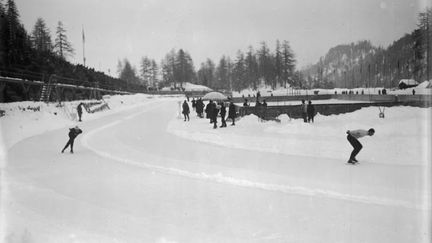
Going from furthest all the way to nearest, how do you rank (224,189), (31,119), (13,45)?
(13,45)
(31,119)
(224,189)

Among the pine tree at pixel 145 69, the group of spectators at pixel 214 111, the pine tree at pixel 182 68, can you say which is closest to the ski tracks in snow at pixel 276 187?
the group of spectators at pixel 214 111

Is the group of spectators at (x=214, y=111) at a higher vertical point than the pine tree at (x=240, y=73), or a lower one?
lower

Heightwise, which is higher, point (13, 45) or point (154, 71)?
point (154, 71)

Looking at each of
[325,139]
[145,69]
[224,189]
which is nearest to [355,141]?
[325,139]

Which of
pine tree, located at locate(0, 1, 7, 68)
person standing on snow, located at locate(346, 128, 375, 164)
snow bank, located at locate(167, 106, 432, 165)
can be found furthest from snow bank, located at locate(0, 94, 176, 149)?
person standing on snow, located at locate(346, 128, 375, 164)

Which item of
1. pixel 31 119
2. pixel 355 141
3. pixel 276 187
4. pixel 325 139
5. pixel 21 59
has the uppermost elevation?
pixel 21 59

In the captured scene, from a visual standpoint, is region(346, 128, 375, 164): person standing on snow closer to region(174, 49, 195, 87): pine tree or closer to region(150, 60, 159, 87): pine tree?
region(174, 49, 195, 87): pine tree

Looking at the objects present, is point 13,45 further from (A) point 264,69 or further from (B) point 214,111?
(A) point 264,69

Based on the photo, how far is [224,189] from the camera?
26.5ft

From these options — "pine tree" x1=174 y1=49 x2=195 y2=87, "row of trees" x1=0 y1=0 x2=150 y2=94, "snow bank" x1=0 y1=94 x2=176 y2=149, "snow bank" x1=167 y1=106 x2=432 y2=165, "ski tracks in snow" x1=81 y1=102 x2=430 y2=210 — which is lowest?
"ski tracks in snow" x1=81 y1=102 x2=430 y2=210

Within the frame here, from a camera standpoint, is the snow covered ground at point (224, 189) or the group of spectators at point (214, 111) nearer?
the snow covered ground at point (224, 189)

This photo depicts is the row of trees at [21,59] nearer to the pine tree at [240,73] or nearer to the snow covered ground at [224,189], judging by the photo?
the snow covered ground at [224,189]

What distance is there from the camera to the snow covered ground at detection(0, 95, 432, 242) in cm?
563

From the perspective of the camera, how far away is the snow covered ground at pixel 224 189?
18.5 ft
